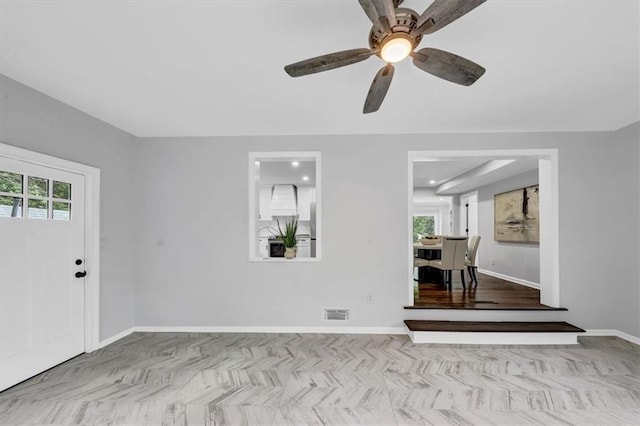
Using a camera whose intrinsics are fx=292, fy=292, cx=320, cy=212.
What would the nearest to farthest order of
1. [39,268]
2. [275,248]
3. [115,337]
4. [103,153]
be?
[39,268] → [103,153] → [115,337] → [275,248]

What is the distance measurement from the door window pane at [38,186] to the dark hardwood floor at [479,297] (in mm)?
3994

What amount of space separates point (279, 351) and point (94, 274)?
216 cm

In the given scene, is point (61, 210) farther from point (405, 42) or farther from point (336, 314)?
point (405, 42)

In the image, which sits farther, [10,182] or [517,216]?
[517,216]

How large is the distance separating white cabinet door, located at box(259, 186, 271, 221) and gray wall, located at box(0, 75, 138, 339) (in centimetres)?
388

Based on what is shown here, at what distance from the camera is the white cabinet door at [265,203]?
7.52 m

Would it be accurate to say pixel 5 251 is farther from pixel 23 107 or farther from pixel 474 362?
pixel 474 362

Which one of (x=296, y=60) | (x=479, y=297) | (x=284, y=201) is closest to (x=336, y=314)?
(x=479, y=297)

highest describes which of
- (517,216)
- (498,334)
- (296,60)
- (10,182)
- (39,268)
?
(296,60)

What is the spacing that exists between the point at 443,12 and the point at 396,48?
0.25 metres

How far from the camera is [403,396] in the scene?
2.31 m

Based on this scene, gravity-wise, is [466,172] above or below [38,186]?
above

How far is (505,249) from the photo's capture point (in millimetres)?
6496

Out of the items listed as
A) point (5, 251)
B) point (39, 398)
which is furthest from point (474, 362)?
point (5, 251)
